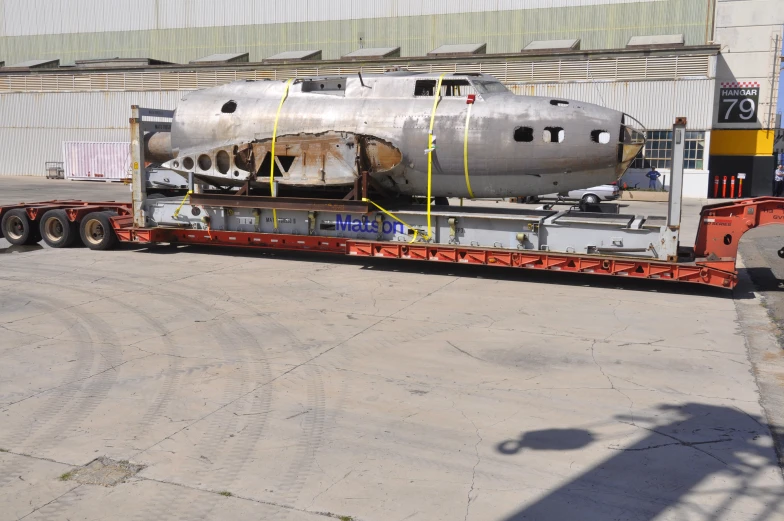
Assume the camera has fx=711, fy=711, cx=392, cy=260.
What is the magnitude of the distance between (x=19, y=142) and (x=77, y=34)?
9304 millimetres

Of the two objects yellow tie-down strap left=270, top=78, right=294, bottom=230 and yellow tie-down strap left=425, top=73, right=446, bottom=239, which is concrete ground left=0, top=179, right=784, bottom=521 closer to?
yellow tie-down strap left=425, top=73, right=446, bottom=239

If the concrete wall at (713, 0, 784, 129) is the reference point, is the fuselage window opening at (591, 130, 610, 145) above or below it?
below

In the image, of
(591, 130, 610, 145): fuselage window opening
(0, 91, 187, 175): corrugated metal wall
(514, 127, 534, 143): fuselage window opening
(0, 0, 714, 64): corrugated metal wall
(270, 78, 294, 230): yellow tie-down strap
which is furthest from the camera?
(0, 91, 187, 175): corrugated metal wall

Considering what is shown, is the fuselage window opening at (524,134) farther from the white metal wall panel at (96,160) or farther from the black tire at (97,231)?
the white metal wall panel at (96,160)

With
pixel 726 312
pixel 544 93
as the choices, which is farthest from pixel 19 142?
pixel 726 312

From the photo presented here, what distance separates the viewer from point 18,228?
1833 centimetres

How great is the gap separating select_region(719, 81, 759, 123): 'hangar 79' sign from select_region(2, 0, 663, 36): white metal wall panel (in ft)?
24.3

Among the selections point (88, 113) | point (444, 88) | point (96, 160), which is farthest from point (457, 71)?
point (444, 88)

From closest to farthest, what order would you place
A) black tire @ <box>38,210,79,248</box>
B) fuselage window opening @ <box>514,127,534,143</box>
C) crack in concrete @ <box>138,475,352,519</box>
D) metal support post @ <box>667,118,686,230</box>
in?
crack in concrete @ <box>138,475,352,519</box>
metal support post @ <box>667,118,686,230</box>
fuselage window opening @ <box>514,127,534,143</box>
black tire @ <box>38,210,79,248</box>

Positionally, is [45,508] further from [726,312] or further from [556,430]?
[726,312]

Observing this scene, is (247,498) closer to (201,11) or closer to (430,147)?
(430,147)

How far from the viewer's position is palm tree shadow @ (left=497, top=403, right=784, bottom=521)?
5.58m

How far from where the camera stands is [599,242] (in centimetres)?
1327

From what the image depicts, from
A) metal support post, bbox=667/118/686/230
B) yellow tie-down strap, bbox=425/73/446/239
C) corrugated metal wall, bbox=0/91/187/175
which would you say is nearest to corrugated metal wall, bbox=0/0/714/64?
corrugated metal wall, bbox=0/91/187/175
